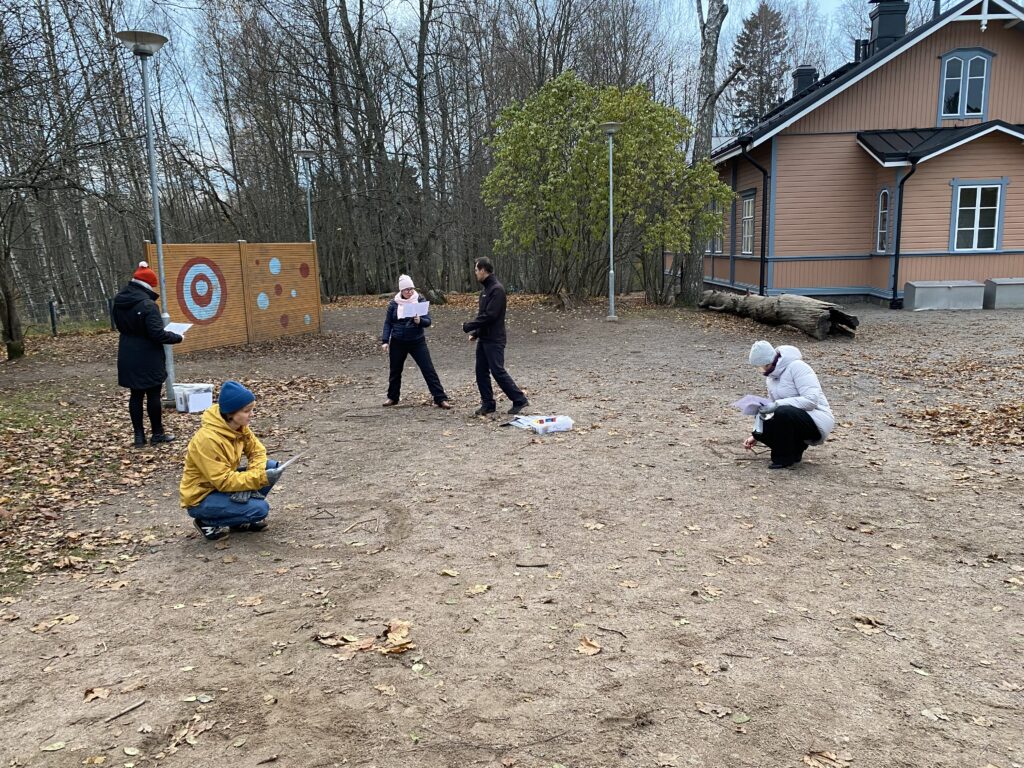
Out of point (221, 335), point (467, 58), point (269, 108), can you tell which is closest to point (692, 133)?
point (467, 58)

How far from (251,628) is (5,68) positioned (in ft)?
34.3

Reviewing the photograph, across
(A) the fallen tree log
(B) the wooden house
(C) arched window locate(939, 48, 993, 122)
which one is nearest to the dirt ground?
(A) the fallen tree log

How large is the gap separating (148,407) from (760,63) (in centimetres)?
4562

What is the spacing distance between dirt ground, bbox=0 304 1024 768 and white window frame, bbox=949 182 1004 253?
13.7 meters

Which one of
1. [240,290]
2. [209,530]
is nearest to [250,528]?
[209,530]

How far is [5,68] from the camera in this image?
10.9 meters

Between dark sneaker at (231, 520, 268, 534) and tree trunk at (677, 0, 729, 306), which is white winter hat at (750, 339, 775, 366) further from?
tree trunk at (677, 0, 729, 306)

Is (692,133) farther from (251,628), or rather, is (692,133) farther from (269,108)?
(251,628)

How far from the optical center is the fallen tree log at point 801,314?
623 inches

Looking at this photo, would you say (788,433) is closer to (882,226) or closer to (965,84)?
(882,226)

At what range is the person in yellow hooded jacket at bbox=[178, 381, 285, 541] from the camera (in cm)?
538

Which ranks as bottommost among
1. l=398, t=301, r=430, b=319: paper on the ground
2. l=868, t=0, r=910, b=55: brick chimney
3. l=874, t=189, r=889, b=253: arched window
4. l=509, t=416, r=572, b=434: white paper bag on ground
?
l=509, t=416, r=572, b=434: white paper bag on ground

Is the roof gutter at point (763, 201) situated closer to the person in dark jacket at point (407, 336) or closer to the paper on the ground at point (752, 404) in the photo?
the person in dark jacket at point (407, 336)

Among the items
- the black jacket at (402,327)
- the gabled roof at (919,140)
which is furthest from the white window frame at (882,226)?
the black jacket at (402,327)
